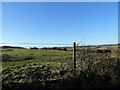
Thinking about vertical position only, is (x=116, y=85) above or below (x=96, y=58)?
below

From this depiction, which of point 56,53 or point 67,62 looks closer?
point 67,62

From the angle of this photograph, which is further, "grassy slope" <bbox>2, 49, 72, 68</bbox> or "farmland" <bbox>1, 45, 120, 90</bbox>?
"grassy slope" <bbox>2, 49, 72, 68</bbox>

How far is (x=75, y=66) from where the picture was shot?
10.1m

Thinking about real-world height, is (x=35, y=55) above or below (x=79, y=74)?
above

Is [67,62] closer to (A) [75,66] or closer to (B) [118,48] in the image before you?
(A) [75,66]

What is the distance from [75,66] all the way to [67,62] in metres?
0.45

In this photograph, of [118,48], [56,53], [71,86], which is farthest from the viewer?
[56,53]

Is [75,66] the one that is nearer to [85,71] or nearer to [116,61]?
[85,71]

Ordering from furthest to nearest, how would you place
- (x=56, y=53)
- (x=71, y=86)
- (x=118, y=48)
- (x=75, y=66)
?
(x=56, y=53)
(x=118, y=48)
(x=75, y=66)
(x=71, y=86)

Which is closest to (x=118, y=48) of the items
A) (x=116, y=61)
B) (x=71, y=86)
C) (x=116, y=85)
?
(x=116, y=61)

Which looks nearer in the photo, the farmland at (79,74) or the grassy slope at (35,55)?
the farmland at (79,74)

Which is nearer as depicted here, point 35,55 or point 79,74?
point 79,74

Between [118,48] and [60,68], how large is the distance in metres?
2.33

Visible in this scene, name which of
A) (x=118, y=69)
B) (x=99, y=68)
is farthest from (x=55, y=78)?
(x=118, y=69)
